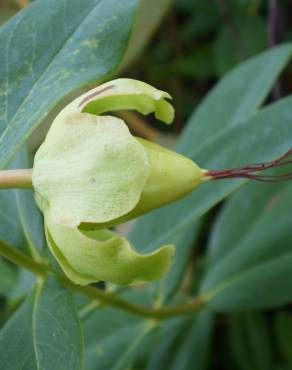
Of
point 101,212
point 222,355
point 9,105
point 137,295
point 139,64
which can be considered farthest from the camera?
point 139,64

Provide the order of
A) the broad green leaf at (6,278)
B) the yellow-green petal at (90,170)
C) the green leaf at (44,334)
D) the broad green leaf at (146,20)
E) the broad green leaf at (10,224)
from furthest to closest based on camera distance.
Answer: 1. the broad green leaf at (146,20)
2. the broad green leaf at (6,278)
3. the broad green leaf at (10,224)
4. the green leaf at (44,334)
5. the yellow-green petal at (90,170)

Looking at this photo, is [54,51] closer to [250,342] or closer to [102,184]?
[102,184]

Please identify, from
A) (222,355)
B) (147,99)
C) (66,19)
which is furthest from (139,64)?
(147,99)

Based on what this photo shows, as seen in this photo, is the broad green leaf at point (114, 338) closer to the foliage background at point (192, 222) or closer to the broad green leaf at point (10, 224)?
the foliage background at point (192, 222)

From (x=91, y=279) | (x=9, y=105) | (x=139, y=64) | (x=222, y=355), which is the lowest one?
(x=222, y=355)

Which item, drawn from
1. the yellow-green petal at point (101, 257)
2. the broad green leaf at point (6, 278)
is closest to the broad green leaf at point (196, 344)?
the broad green leaf at point (6, 278)

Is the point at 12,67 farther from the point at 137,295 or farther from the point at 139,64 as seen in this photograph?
the point at 139,64

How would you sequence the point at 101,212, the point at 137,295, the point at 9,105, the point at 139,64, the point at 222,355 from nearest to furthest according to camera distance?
1. the point at 101,212
2. the point at 9,105
3. the point at 137,295
4. the point at 222,355
5. the point at 139,64

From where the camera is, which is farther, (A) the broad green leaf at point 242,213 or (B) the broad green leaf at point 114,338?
(A) the broad green leaf at point 242,213
